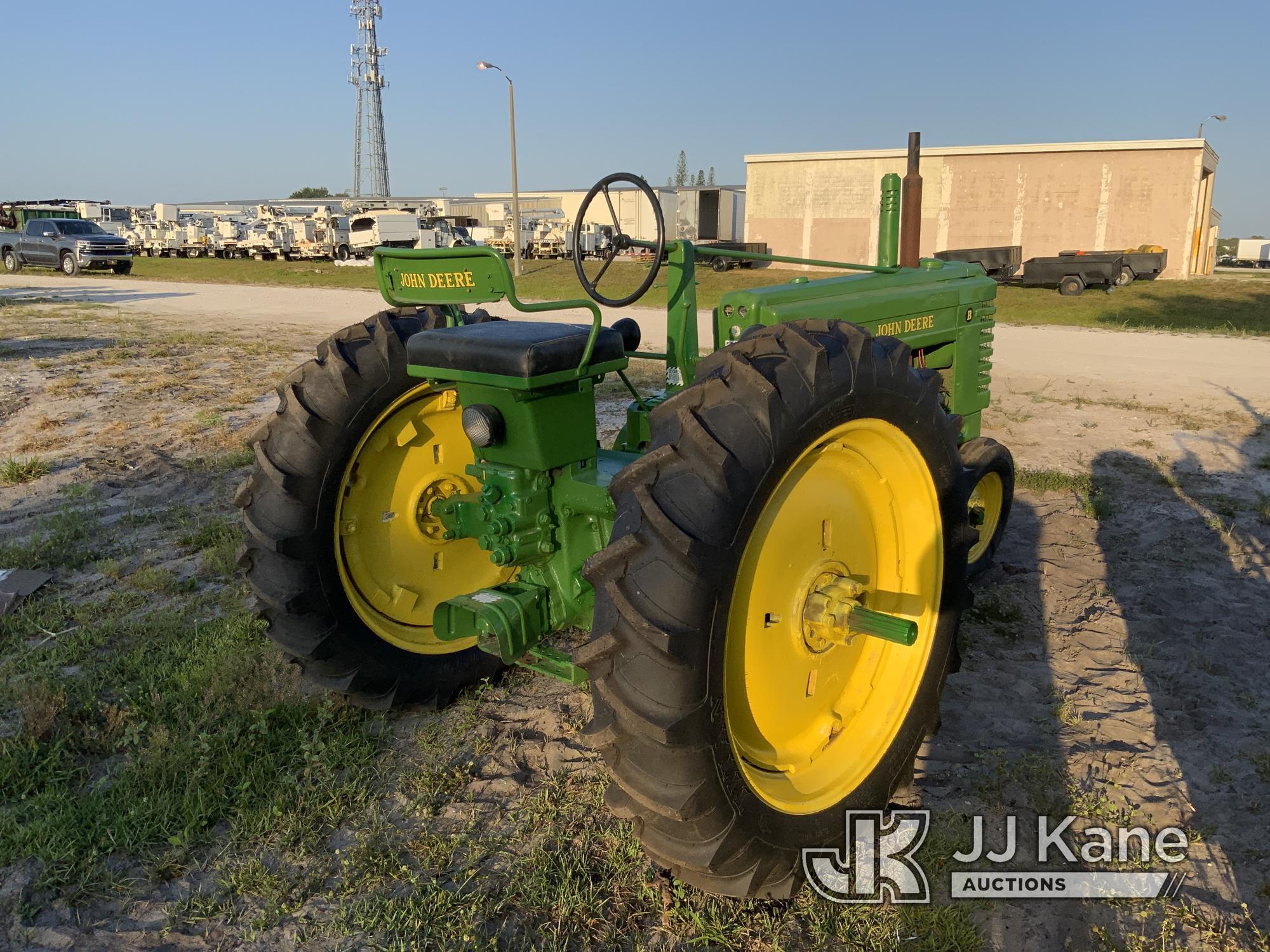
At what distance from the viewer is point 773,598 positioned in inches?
92.4

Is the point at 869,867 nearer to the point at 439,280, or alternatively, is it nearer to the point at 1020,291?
the point at 439,280

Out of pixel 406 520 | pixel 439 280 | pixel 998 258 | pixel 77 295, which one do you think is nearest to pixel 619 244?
pixel 439 280

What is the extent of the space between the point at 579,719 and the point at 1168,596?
2842mm

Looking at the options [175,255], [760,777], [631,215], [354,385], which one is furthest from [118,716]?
[175,255]

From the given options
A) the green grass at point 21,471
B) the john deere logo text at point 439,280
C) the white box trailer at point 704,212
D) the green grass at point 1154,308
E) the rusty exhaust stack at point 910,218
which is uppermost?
the white box trailer at point 704,212

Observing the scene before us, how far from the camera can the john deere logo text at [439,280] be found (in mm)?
2609

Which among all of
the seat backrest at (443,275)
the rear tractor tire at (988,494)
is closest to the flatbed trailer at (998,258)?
the rear tractor tire at (988,494)

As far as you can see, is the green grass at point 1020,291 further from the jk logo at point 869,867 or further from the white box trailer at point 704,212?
the jk logo at point 869,867

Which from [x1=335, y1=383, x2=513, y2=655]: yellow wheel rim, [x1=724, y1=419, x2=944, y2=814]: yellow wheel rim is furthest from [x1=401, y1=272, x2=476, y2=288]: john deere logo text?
[x1=724, y1=419, x2=944, y2=814]: yellow wheel rim

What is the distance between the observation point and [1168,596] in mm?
4148

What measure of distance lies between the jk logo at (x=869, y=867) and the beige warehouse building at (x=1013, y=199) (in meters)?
27.3

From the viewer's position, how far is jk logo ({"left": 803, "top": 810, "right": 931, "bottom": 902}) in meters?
2.34

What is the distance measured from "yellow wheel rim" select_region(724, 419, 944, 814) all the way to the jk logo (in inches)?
5.2

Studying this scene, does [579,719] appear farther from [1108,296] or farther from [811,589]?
[1108,296]
